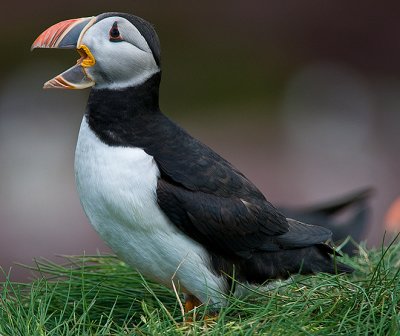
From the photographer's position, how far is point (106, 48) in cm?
416

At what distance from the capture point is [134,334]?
3.90 metres

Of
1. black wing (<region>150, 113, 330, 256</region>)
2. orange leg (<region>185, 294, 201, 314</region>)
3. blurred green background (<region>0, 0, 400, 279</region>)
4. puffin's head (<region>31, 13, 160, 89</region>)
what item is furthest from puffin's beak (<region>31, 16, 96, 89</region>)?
blurred green background (<region>0, 0, 400, 279</region>)

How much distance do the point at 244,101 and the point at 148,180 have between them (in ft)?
26.2

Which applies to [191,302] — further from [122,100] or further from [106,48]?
[106,48]

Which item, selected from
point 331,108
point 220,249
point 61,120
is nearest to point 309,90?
point 331,108

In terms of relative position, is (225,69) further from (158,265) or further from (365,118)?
(158,265)

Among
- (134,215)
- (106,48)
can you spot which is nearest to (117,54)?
(106,48)

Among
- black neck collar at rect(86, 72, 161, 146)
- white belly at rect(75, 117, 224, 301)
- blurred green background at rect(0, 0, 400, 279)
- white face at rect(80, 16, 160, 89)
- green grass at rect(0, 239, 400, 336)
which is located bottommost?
blurred green background at rect(0, 0, 400, 279)

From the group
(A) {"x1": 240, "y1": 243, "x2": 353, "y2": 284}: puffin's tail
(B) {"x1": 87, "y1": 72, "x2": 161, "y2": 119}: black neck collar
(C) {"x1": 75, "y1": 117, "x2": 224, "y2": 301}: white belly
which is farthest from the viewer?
(A) {"x1": 240, "y1": 243, "x2": 353, "y2": 284}: puffin's tail

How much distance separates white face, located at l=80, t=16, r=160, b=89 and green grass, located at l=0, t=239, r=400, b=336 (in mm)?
801

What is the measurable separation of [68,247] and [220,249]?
572 cm

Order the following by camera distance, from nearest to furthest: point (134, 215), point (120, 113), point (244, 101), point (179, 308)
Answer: point (134, 215) < point (120, 113) < point (179, 308) < point (244, 101)

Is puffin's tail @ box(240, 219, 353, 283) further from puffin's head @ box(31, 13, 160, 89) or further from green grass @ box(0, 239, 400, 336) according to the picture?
puffin's head @ box(31, 13, 160, 89)

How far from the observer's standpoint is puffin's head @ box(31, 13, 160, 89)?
4164 mm
